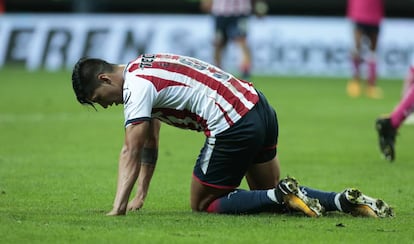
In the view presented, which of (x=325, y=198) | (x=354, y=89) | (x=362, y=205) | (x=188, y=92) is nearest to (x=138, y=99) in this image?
(x=188, y=92)

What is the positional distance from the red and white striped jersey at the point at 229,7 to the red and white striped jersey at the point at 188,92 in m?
15.3

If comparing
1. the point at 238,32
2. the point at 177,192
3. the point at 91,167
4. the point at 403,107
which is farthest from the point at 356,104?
the point at 177,192

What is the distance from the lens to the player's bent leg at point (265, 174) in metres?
8.12

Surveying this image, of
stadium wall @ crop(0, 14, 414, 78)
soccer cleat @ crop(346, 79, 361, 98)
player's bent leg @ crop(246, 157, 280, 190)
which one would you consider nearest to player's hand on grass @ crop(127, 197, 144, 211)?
player's bent leg @ crop(246, 157, 280, 190)

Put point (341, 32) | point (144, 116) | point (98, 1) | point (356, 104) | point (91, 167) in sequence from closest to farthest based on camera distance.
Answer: point (144, 116) → point (91, 167) → point (356, 104) → point (341, 32) → point (98, 1)

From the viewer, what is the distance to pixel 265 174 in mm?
8164

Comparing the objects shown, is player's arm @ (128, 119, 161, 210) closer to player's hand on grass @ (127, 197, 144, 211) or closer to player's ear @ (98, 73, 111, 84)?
player's hand on grass @ (127, 197, 144, 211)

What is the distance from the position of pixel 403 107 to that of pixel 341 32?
14.6m

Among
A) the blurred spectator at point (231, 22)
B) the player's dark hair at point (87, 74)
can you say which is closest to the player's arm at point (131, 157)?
the player's dark hair at point (87, 74)

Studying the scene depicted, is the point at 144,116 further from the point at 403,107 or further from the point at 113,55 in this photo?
the point at 113,55

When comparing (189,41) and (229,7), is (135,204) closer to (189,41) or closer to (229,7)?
(229,7)

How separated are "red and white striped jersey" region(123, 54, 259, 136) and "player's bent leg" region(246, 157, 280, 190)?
540mm

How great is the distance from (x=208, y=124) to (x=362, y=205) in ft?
4.08

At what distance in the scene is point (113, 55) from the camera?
1044 inches
